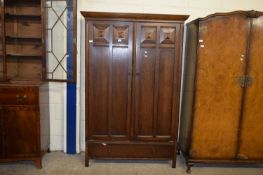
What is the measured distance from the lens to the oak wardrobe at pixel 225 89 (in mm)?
2701

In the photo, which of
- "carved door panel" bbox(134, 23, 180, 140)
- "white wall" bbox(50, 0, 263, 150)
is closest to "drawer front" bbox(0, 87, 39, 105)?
"white wall" bbox(50, 0, 263, 150)

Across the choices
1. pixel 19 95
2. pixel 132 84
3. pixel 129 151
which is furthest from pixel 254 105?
pixel 19 95

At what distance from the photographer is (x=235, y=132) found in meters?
A: 2.89

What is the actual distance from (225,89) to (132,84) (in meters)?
1.03

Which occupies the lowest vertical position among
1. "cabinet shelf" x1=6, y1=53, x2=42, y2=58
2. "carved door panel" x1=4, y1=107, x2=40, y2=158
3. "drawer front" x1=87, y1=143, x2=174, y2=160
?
"drawer front" x1=87, y1=143, x2=174, y2=160

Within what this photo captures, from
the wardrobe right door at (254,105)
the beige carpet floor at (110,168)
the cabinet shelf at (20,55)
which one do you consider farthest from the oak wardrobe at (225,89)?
the cabinet shelf at (20,55)

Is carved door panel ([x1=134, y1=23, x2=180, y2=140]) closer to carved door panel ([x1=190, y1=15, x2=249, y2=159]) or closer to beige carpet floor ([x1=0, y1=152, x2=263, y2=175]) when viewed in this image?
carved door panel ([x1=190, y1=15, x2=249, y2=159])

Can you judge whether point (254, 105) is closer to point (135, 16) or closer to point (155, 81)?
point (155, 81)

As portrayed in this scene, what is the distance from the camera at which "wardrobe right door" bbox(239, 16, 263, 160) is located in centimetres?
273

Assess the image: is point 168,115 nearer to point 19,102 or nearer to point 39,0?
point 19,102

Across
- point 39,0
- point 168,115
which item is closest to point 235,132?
point 168,115

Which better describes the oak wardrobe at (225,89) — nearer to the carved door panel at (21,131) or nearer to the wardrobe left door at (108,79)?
the wardrobe left door at (108,79)

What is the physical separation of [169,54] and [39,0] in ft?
5.48

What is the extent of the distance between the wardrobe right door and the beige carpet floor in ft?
0.88
